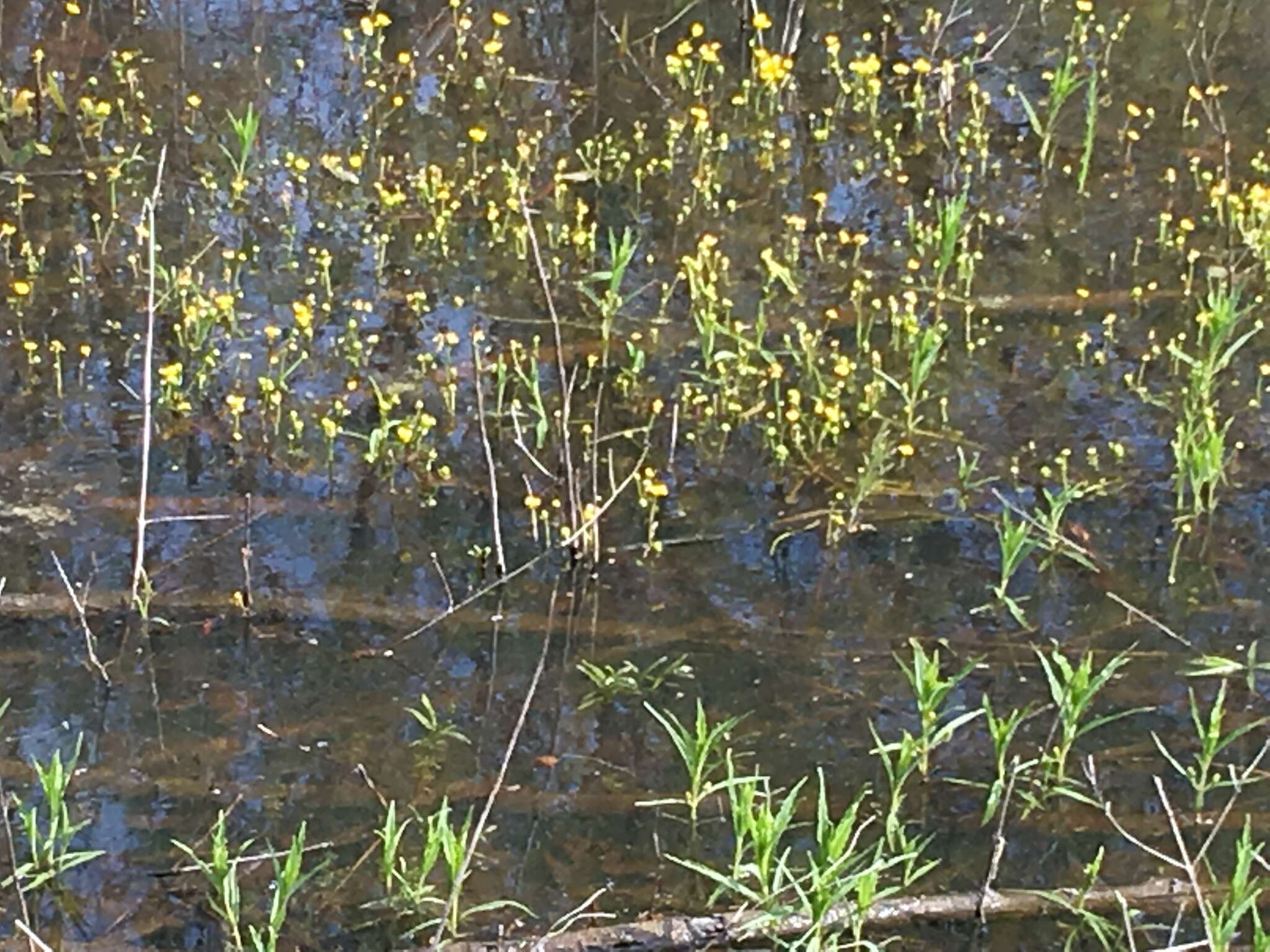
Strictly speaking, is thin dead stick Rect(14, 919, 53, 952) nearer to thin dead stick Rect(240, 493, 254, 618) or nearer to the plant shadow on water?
the plant shadow on water

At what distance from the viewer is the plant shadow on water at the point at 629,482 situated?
3578mm

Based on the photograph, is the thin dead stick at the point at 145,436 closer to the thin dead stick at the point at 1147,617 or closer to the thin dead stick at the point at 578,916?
the thin dead stick at the point at 578,916

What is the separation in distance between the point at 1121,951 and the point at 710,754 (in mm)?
941

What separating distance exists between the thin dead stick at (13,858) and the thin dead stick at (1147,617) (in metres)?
2.51

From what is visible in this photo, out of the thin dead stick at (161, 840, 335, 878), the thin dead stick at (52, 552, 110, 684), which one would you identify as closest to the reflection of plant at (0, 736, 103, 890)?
the thin dead stick at (161, 840, 335, 878)

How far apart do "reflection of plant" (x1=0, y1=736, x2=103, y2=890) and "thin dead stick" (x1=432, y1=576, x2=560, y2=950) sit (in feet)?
2.38

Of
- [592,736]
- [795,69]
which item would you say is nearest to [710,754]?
[592,736]

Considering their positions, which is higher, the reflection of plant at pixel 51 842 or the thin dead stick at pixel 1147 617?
the thin dead stick at pixel 1147 617

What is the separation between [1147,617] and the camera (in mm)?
4230

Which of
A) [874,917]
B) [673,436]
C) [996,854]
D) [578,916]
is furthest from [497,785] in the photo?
[673,436]

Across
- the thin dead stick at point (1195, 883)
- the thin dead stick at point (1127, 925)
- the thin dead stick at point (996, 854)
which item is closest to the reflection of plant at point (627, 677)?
the thin dead stick at point (996, 854)

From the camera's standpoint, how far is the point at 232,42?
714 centimetres

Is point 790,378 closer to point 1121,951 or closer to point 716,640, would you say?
point 716,640

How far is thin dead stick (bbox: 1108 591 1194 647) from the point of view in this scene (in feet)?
13.7
